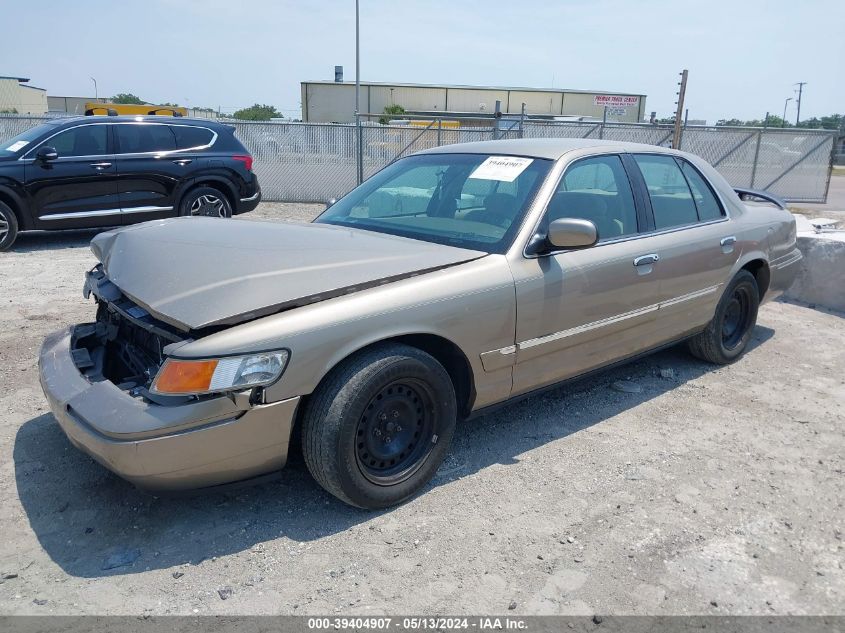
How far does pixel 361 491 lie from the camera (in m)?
2.98

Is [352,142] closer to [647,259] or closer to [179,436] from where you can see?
[647,259]

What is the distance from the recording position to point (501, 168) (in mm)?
3906

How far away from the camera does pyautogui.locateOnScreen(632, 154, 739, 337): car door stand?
4.29 metres

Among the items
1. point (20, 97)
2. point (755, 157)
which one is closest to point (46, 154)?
point (755, 157)

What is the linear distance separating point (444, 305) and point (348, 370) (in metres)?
0.56

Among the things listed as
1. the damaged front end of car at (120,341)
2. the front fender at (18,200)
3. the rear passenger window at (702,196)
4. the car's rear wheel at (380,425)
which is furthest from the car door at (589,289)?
the front fender at (18,200)

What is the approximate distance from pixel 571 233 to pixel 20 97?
2427 inches

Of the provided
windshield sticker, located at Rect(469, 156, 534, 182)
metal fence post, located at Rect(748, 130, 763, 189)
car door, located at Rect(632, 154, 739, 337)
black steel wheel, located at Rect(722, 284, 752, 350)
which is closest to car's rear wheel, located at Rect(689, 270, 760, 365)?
black steel wheel, located at Rect(722, 284, 752, 350)

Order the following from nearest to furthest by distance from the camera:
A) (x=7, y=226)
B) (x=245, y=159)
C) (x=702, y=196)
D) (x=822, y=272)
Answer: (x=702, y=196) → (x=822, y=272) → (x=7, y=226) → (x=245, y=159)

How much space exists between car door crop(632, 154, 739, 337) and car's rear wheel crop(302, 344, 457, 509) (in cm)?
184

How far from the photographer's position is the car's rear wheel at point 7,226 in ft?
27.3

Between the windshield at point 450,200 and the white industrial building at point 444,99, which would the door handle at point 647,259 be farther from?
the white industrial building at point 444,99

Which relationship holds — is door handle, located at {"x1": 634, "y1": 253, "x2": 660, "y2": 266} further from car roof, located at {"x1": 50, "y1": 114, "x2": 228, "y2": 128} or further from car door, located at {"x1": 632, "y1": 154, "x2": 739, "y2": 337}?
car roof, located at {"x1": 50, "y1": 114, "x2": 228, "y2": 128}

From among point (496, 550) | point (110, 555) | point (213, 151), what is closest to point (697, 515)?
point (496, 550)
